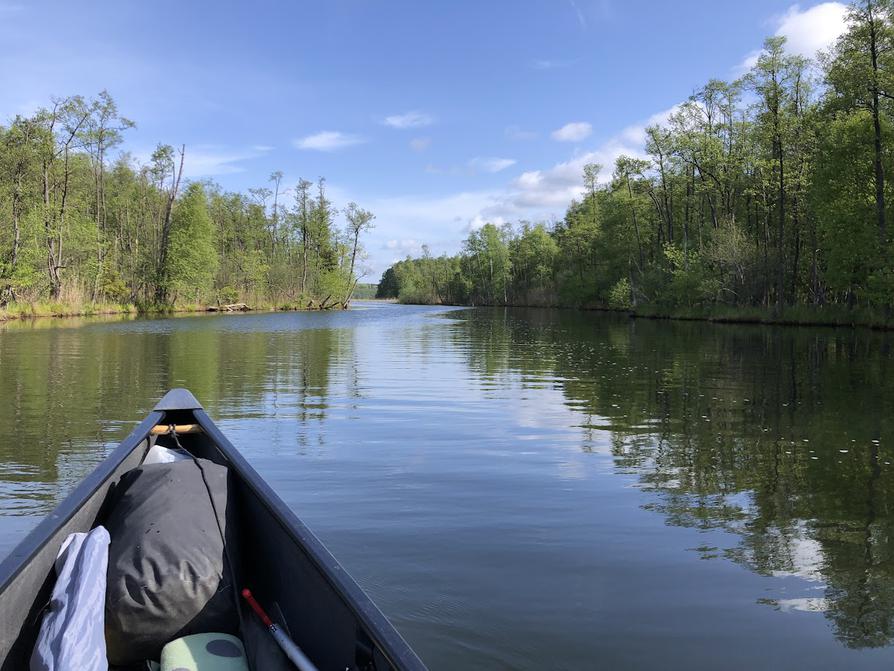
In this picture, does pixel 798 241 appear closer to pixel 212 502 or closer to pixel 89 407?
pixel 89 407

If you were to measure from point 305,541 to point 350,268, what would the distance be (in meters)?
72.4

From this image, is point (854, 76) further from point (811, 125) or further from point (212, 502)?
point (212, 502)

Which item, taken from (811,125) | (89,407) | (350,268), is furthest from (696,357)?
(350,268)

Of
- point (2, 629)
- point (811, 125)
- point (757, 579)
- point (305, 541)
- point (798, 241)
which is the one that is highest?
point (811, 125)

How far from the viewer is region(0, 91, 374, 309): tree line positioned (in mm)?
35469

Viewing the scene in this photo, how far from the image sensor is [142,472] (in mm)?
3732

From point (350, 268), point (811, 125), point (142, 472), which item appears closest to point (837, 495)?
point (142, 472)

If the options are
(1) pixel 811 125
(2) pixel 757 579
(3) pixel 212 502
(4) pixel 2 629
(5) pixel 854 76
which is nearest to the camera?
(4) pixel 2 629

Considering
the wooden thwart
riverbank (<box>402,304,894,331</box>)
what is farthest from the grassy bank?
the wooden thwart

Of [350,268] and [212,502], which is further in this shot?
[350,268]

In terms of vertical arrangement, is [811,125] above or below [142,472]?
above

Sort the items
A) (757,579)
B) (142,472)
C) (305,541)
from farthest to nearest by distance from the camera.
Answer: (757,579), (142,472), (305,541)

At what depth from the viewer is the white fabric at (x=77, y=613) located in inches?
97.9

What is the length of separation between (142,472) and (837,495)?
20.4 feet
